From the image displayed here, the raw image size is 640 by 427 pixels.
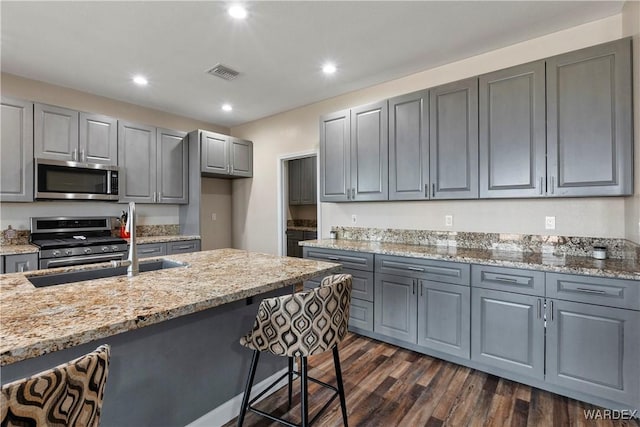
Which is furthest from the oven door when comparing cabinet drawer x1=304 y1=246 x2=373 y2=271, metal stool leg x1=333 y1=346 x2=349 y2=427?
metal stool leg x1=333 y1=346 x2=349 y2=427

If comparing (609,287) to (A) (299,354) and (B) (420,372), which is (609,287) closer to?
(B) (420,372)

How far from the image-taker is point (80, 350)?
1.23 meters

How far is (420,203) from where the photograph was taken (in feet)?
10.8

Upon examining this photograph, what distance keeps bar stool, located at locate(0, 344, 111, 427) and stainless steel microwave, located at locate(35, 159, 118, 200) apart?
11.5ft

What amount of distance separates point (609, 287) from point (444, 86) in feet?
6.49

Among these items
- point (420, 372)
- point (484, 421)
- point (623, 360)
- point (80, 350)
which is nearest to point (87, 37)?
point (80, 350)

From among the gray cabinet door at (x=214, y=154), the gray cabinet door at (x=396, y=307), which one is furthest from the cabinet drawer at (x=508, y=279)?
the gray cabinet door at (x=214, y=154)

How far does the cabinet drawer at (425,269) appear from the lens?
242 cm

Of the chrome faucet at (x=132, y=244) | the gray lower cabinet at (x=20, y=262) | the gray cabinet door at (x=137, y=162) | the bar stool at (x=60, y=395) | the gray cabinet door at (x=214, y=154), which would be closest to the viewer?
the bar stool at (x=60, y=395)

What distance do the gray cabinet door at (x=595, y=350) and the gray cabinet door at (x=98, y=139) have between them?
15.2 feet

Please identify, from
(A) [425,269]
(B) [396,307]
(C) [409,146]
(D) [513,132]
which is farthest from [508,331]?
(C) [409,146]

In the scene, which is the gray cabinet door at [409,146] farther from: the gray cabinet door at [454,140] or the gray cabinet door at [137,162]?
the gray cabinet door at [137,162]

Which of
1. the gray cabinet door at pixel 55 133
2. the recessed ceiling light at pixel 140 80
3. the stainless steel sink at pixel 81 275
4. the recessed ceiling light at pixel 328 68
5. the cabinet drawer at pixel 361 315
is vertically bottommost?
the cabinet drawer at pixel 361 315

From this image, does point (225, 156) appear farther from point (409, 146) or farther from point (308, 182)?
point (409, 146)
